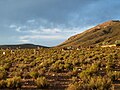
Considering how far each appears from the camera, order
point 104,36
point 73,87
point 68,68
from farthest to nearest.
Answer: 1. point 104,36
2. point 68,68
3. point 73,87

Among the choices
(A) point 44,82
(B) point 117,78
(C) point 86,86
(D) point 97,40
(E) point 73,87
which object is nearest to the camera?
(E) point 73,87

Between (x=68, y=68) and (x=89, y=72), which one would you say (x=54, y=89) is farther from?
(x=68, y=68)

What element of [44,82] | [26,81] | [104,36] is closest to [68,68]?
[26,81]

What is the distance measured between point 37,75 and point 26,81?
5.24 ft

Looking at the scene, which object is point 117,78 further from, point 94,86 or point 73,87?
point 73,87

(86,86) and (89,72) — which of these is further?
(89,72)

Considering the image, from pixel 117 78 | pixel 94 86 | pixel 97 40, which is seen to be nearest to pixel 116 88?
pixel 94 86

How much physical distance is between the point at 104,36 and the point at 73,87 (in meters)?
187

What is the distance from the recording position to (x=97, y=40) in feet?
614

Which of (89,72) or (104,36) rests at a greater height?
(104,36)

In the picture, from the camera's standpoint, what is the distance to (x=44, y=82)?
17.1 meters

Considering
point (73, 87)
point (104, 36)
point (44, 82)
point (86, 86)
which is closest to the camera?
point (73, 87)

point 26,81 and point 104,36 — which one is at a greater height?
point 104,36

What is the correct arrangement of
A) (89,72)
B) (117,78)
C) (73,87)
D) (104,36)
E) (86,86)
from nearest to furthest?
(73,87) < (86,86) < (117,78) < (89,72) < (104,36)
